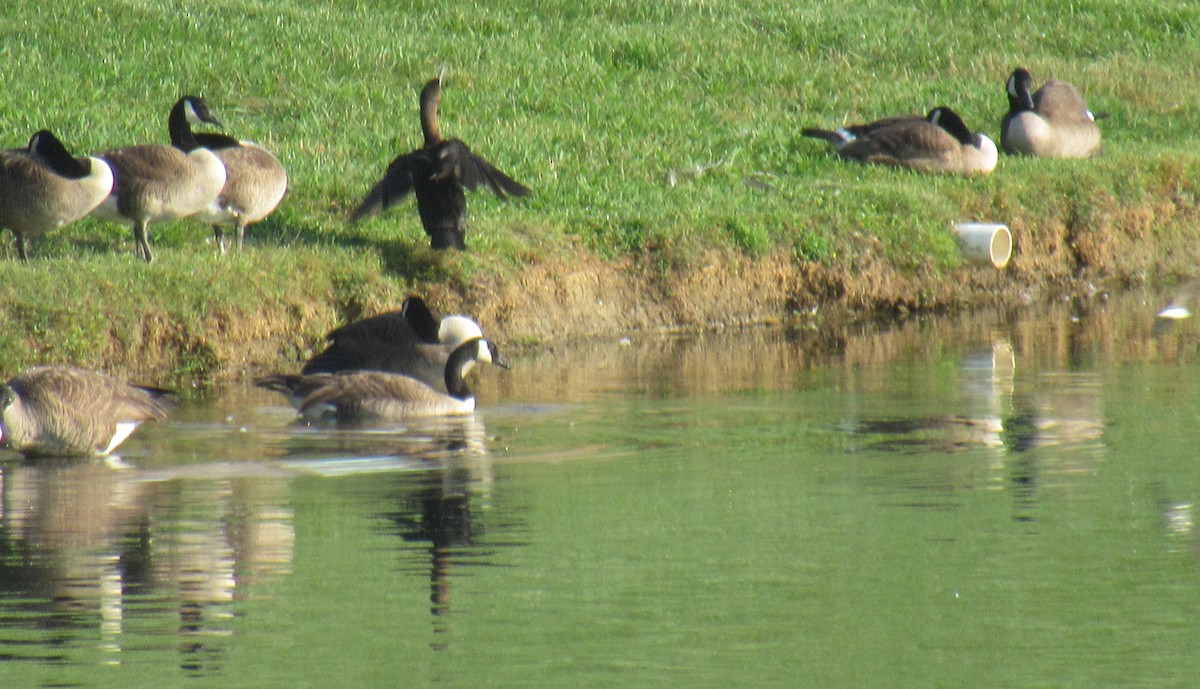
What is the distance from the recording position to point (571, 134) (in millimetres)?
18719

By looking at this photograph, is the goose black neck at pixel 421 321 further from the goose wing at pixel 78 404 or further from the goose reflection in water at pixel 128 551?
the goose reflection in water at pixel 128 551

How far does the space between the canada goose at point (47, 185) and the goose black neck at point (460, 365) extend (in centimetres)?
269

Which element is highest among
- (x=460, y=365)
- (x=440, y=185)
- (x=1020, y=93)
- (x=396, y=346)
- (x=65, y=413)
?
(x=1020, y=93)

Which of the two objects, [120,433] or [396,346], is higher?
[396,346]

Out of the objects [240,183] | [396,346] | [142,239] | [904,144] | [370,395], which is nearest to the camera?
[370,395]

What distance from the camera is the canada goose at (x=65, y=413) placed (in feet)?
32.0

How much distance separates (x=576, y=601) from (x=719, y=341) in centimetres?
796

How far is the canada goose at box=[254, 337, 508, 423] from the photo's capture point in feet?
36.1

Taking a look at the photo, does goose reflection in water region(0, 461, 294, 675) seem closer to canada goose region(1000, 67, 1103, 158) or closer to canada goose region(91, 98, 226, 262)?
canada goose region(91, 98, 226, 262)

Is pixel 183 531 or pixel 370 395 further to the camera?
pixel 370 395

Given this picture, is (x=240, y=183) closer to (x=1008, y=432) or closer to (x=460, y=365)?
(x=460, y=365)

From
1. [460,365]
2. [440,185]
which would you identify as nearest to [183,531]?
[460,365]

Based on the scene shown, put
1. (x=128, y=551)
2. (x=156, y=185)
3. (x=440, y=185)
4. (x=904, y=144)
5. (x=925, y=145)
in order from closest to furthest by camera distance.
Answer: (x=128, y=551) < (x=156, y=185) < (x=440, y=185) < (x=925, y=145) < (x=904, y=144)

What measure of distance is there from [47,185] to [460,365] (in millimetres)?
2985
